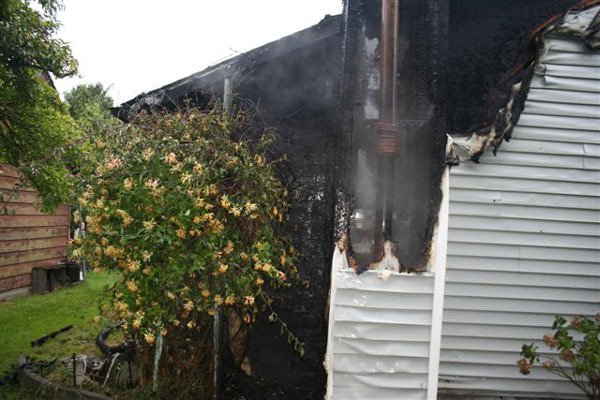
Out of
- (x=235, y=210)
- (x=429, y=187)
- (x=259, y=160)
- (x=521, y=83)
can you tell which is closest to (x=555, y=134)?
(x=521, y=83)

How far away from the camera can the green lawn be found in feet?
22.2

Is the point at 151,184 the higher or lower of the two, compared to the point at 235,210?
higher

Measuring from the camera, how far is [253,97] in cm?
463

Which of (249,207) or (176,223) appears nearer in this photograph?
(176,223)

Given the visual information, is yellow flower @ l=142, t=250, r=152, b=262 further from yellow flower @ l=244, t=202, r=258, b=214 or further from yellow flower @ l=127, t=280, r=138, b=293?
yellow flower @ l=244, t=202, r=258, b=214

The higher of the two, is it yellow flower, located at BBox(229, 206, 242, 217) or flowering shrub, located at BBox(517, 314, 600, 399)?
yellow flower, located at BBox(229, 206, 242, 217)

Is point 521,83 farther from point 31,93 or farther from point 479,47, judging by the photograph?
point 31,93

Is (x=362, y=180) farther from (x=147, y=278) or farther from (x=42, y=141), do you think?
(x=42, y=141)

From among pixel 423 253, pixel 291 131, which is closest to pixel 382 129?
pixel 423 253

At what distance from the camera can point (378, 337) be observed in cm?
329

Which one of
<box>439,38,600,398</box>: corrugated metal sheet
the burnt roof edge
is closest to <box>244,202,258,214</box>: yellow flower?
the burnt roof edge

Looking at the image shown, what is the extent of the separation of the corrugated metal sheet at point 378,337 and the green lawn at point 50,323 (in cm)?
330

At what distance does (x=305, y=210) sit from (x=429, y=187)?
1.40m

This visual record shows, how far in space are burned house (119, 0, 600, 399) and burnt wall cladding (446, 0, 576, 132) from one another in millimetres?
15
